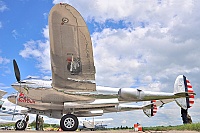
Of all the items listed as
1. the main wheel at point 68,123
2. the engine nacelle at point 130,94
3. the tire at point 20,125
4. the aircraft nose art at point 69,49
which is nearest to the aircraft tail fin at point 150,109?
the engine nacelle at point 130,94

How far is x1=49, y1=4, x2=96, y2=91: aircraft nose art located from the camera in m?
11.8

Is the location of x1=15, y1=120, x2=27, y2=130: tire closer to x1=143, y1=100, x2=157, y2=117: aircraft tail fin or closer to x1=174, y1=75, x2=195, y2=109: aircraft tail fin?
x1=174, y1=75, x2=195, y2=109: aircraft tail fin

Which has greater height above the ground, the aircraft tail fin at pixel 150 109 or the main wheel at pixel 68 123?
the aircraft tail fin at pixel 150 109

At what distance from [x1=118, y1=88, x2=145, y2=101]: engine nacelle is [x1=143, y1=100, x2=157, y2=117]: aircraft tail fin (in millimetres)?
16438

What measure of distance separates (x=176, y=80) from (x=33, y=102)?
10466 mm

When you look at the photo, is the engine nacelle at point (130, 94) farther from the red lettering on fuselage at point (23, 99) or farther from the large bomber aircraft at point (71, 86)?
the red lettering on fuselage at point (23, 99)

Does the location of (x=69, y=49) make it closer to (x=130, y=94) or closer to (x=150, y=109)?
(x=130, y=94)

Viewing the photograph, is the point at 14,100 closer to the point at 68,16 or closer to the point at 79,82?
the point at 79,82

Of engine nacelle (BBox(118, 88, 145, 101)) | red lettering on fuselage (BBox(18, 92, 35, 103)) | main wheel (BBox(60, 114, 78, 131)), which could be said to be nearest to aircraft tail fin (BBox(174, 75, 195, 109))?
engine nacelle (BBox(118, 88, 145, 101))

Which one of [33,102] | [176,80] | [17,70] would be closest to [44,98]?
[33,102]

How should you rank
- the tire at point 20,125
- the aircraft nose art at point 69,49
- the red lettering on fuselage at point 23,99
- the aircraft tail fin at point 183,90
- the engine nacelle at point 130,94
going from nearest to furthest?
the aircraft nose art at point 69,49 < the engine nacelle at point 130,94 < the aircraft tail fin at point 183,90 < the red lettering on fuselage at point 23,99 < the tire at point 20,125

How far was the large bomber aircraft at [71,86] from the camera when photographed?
12055 mm

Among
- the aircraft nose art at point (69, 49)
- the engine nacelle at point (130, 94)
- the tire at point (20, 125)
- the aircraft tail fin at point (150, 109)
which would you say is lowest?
the tire at point (20, 125)

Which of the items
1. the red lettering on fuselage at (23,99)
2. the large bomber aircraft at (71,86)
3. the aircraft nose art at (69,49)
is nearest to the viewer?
the aircraft nose art at (69,49)
